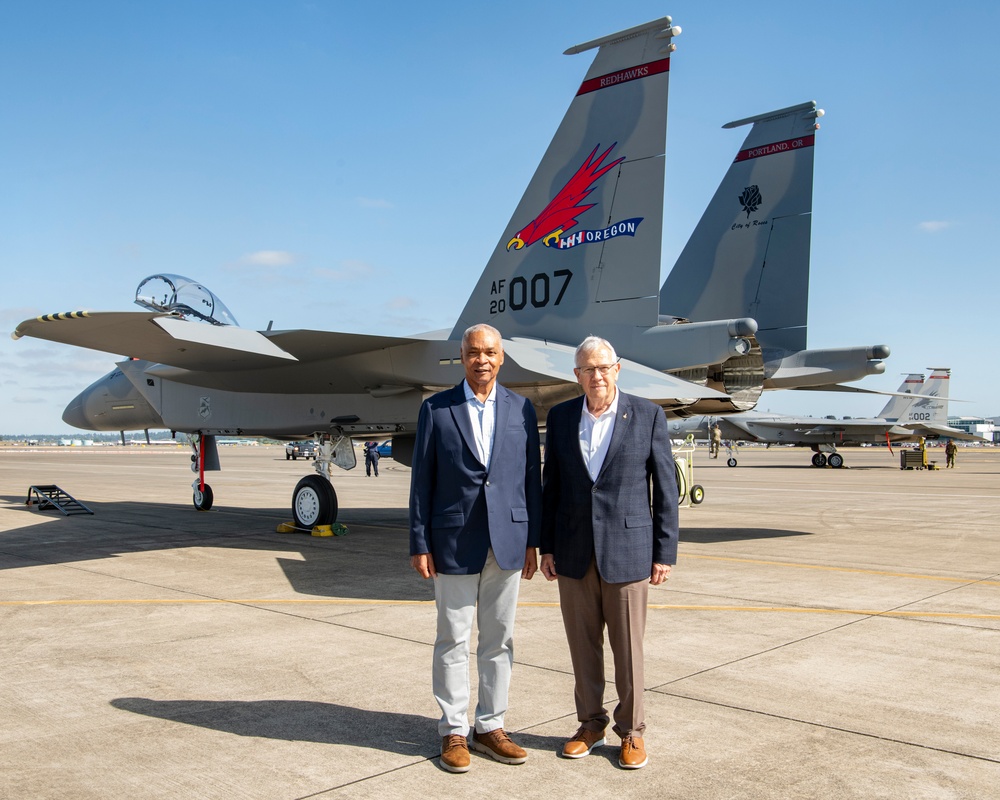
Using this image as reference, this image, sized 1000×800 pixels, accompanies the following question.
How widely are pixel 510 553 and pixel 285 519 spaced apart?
473 inches

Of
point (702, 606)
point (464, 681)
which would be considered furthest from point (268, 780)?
point (702, 606)

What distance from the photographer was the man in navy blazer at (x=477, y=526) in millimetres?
3748

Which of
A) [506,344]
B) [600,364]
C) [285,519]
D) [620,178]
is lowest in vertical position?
[285,519]

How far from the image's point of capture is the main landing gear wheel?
1217 cm

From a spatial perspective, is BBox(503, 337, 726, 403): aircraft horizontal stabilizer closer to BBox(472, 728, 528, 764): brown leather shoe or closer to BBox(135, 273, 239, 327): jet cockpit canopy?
BBox(472, 728, 528, 764): brown leather shoe

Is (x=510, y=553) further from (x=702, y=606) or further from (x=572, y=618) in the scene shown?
(x=702, y=606)

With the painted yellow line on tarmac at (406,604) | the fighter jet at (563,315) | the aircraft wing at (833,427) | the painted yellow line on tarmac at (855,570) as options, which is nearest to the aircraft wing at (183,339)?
the fighter jet at (563,315)

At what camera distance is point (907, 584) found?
8.09 m

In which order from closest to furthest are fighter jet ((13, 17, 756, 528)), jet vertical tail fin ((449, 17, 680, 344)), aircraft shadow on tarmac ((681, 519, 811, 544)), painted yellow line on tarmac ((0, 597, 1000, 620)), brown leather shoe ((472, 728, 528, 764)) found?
1. brown leather shoe ((472, 728, 528, 764))
2. painted yellow line on tarmac ((0, 597, 1000, 620))
3. fighter jet ((13, 17, 756, 528))
4. jet vertical tail fin ((449, 17, 680, 344))
5. aircraft shadow on tarmac ((681, 519, 811, 544))

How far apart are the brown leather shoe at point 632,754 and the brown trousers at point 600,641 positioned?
35 mm

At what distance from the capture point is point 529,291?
10.0 meters

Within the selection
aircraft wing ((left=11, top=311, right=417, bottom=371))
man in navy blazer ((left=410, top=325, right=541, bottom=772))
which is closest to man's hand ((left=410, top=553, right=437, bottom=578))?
man in navy blazer ((left=410, top=325, right=541, bottom=772))

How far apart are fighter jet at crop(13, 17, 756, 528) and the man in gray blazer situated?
13.8ft

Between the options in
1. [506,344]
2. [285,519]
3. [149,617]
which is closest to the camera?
[149,617]
